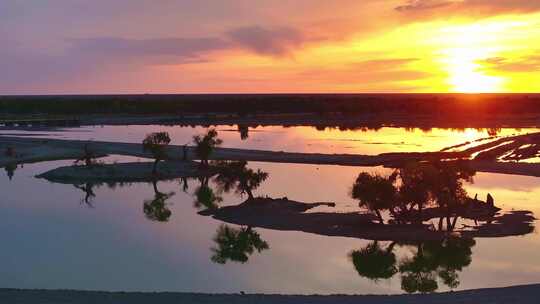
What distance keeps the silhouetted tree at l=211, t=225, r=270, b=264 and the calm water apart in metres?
0.37

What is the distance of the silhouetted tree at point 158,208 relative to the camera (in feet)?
119

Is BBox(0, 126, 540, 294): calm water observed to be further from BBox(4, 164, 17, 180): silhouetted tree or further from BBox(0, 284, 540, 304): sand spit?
BBox(4, 164, 17, 180): silhouetted tree

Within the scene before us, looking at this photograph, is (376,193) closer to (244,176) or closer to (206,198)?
(244,176)

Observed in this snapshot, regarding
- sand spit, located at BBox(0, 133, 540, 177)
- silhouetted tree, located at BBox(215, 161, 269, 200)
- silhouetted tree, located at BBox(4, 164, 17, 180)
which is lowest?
silhouetted tree, located at BBox(4, 164, 17, 180)

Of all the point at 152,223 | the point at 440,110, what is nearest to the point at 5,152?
the point at 152,223

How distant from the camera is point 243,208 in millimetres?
35219

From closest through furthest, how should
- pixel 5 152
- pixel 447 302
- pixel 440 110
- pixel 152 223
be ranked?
pixel 447 302 < pixel 152 223 < pixel 5 152 < pixel 440 110

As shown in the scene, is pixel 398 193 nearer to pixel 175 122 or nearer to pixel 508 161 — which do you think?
pixel 508 161

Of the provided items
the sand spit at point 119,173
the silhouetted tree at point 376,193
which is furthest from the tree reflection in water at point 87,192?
the silhouetted tree at point 376,193

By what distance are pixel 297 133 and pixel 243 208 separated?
54.7 metres

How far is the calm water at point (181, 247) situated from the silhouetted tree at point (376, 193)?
255cm

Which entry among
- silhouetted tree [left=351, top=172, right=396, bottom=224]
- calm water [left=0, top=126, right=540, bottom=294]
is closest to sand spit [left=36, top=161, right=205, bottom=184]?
calm water [left=0, top=126, right=540, bottom=294]

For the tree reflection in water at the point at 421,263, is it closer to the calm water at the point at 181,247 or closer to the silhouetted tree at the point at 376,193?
the calm water at the point at 181,247

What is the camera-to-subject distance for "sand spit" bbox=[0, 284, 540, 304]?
1890cm
